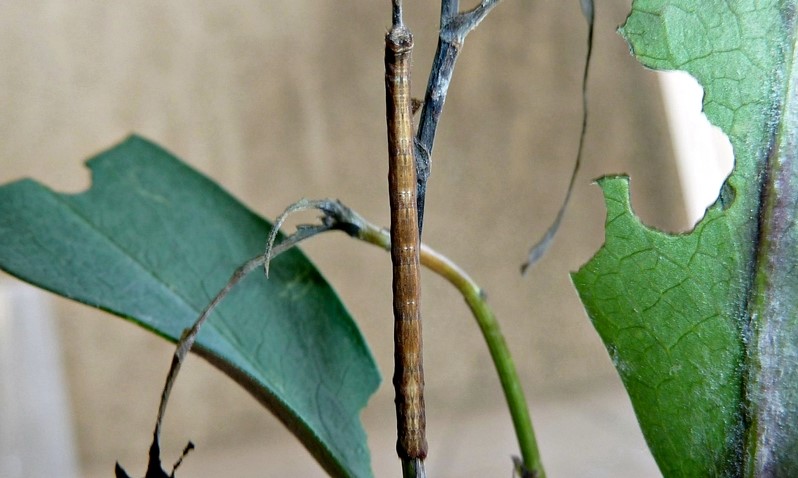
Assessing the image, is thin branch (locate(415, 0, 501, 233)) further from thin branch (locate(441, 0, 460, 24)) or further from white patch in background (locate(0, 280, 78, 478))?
white patch in background (locate(0, 280, 78, 478))

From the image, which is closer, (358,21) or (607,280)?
(607,280)

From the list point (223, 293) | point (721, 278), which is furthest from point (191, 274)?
point (721, 278)

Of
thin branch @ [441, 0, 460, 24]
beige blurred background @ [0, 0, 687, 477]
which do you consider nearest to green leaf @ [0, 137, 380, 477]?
thin branch @ [441, 0, 460, 24]

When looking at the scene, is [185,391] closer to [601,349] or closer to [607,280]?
[601,349]

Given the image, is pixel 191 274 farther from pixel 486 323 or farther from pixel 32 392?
pixel 32 392

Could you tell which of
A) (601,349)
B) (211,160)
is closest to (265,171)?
(211,160)

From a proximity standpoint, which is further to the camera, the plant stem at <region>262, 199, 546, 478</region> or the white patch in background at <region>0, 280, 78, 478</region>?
the white patch in background at <region>0, 280, 78, 478</region>
